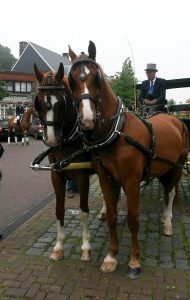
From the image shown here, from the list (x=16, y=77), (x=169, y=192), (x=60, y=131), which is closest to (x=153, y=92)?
(x=169, y=192)

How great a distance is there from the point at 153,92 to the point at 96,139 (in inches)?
148

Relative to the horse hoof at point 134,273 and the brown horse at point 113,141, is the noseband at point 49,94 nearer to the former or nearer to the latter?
the brown horse at point 113,141

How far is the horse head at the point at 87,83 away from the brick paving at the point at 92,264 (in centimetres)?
179

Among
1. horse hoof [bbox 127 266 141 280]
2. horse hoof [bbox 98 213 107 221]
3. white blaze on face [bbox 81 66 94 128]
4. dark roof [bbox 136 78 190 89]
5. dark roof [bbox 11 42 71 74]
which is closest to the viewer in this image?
white blaze on face [bbox 81 66 94 128]

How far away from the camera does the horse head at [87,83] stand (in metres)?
3.65

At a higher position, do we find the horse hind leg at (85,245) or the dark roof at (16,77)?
the dark roof at (16,77)

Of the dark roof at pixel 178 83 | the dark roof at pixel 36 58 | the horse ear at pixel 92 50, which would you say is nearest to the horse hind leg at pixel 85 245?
the horse ear at pixel 92 50

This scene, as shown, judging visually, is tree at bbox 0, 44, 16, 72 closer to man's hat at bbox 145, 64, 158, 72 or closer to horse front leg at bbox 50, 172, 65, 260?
man's hat at bbox 145, 64, 158, 72

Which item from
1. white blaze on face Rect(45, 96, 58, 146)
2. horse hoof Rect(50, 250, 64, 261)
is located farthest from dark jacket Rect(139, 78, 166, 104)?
horse hoof Rect(50, 250, 64, 261)

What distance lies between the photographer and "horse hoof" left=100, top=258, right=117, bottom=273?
4.48 metres

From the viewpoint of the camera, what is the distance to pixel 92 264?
4719 mm

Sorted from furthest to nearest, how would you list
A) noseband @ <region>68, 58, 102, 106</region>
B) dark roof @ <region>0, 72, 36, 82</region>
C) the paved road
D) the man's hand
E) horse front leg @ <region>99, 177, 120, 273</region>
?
dark roof @ <region>0, 72, 36, 82</region> → the paved road → the man's hand → horse front leg @ <region>99, 177, 120, 273</region> → noseband @ <region>68, 58, 102, 106</region>

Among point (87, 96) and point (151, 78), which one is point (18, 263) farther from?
point (151, 78)

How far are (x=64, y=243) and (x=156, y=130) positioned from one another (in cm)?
208
